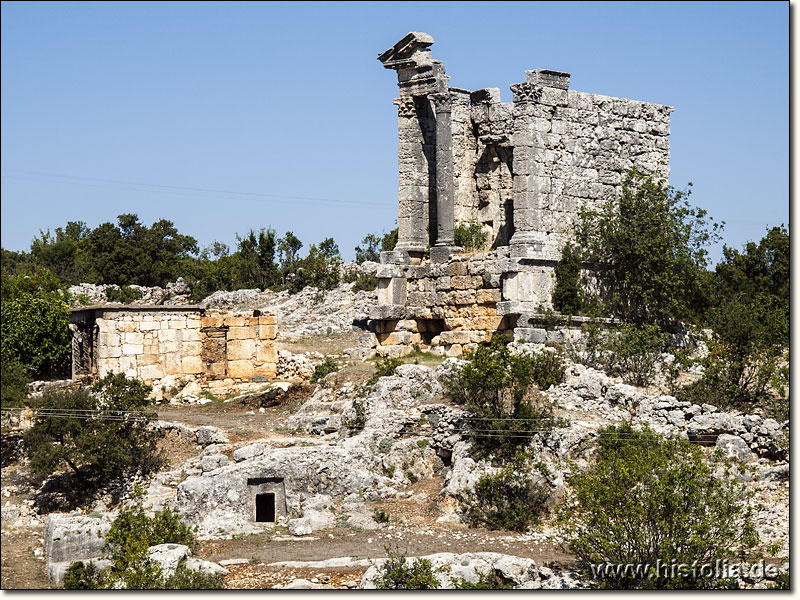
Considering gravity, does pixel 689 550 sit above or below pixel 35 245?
below

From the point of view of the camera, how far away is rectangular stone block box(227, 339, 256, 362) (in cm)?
2675

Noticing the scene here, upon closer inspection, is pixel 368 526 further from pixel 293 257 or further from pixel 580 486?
pixel 293 257

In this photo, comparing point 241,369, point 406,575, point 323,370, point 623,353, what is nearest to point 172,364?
point 241,369

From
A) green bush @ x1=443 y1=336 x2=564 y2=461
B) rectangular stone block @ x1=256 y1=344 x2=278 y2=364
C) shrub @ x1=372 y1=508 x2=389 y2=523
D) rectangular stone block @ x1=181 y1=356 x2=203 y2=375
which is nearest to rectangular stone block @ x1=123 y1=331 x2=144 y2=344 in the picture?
rectangular stone block @ x1=181 y1=356 x2=203 y2=375

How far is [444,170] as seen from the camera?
84.0ft

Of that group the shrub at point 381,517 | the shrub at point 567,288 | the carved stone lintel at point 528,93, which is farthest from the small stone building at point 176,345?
the shrub at point 381,517

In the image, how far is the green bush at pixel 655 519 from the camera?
15.6 metres

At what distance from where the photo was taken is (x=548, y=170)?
2503cm

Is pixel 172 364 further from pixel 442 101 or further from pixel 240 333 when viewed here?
pixel 442 101

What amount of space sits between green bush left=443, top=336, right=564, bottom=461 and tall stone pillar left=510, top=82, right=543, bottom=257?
364 centimetres

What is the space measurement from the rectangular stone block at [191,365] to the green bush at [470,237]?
5.82m

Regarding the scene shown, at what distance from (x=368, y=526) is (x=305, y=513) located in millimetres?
1039

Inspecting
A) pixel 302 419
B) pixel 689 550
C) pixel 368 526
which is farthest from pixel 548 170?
pixel 689 550

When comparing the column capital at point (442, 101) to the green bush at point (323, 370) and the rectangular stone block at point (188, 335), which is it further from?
the rectangular stone block at point (188, 335)
